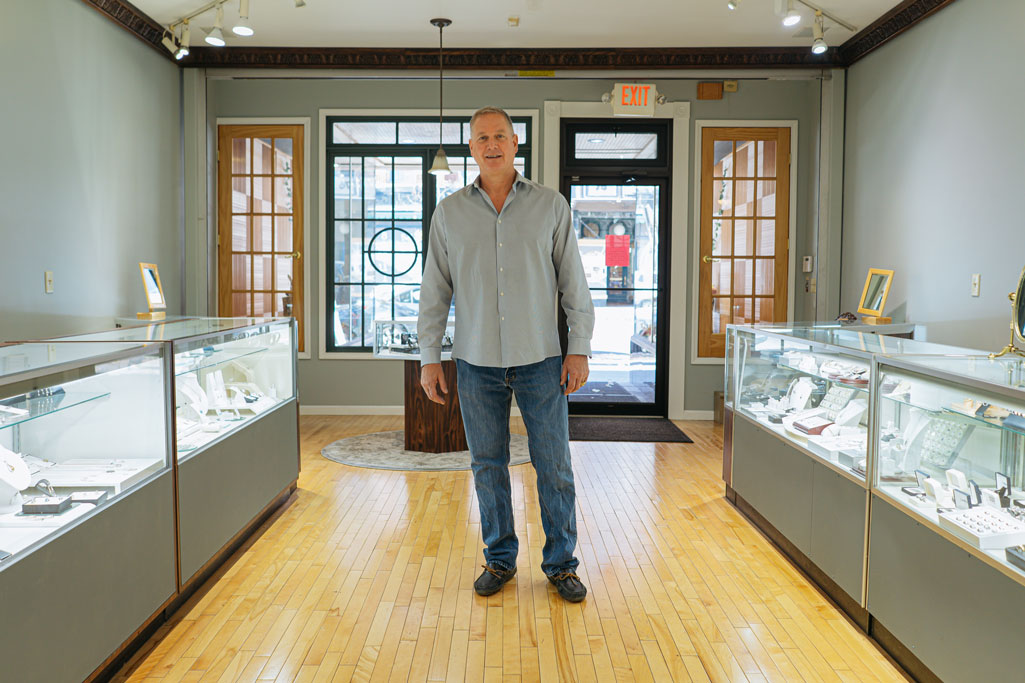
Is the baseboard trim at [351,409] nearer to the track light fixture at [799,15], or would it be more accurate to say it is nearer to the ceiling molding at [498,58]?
the ceiling molding at [498,58]

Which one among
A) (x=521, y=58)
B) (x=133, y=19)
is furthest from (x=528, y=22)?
(x=133, y=19)

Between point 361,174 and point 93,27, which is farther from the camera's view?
point 361,174

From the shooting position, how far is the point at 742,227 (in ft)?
22.0

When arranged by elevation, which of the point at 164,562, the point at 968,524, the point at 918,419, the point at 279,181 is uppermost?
the point at 279,181

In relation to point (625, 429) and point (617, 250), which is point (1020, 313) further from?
point (617, 250)

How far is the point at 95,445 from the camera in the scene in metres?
2.27

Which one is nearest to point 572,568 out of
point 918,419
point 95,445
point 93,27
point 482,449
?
point 482,449

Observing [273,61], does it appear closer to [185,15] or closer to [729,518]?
[185,15]

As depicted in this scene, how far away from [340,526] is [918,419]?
8.06 ft

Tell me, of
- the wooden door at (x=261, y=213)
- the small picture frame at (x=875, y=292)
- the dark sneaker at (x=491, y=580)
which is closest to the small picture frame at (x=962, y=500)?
the dark sneaker at (x=491, y=580)

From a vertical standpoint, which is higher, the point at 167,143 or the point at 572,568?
the point at 167,143

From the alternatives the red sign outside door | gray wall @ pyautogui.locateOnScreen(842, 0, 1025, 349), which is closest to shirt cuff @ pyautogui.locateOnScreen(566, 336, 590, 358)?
gray wall @ pyautogui.locateOnScreen(842, 0, 1025, 349)

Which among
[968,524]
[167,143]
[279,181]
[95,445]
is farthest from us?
[279,181]

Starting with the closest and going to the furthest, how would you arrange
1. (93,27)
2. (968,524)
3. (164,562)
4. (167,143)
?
(968,524)
(164,562)
(93,27)
(167,143)
